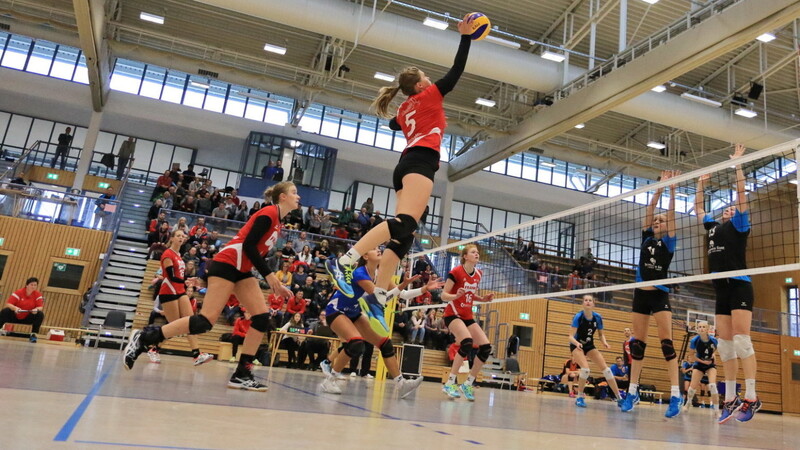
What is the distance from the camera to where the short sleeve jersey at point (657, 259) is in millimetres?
7680

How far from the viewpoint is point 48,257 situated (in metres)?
16.9

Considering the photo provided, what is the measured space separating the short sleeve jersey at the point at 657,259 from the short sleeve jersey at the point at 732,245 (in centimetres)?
101

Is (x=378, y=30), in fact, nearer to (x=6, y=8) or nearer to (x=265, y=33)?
(x=265, y=33)

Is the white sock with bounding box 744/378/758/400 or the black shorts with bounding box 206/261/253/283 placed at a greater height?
the black shorts with bounding box 206/261/253/283

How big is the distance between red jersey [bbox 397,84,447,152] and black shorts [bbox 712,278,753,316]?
A: 4.09 m

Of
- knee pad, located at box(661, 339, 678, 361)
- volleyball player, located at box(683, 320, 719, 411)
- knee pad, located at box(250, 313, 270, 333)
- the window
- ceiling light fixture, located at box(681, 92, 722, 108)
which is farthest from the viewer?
ceiling light fixture, located at box(681, 92, 722, 108)

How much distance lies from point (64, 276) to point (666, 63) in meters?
18.2

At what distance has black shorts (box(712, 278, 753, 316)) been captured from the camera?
20.7ft

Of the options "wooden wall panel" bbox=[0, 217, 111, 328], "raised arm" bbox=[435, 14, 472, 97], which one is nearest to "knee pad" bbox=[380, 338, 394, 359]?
"raised arm" bbox=[435, 14, 472, 97]

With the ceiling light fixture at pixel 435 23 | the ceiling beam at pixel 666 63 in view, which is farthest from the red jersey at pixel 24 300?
the ceiling beam at pixel 666 63

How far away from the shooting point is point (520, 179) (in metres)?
31.5

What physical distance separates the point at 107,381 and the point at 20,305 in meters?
11.2

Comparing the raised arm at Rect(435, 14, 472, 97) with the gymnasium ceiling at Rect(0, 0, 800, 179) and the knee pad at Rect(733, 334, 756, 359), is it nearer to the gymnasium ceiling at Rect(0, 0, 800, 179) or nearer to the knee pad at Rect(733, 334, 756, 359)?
the knee pad at Rect(733, 334, 756, 359)

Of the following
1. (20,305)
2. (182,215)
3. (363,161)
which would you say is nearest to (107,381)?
(20,305)
